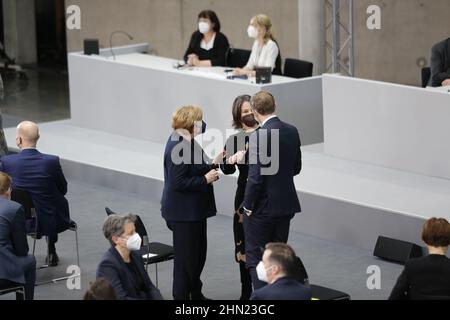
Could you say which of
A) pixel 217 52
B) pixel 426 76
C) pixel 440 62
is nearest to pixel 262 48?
pixel 217 52

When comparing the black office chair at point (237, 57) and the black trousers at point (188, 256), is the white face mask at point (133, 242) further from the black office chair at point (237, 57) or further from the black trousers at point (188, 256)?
the black office chair at point (237, 57)

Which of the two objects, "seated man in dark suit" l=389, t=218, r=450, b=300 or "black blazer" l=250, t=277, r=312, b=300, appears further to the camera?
"seated man in dark suit" l=389, t=218, r=450, b=300

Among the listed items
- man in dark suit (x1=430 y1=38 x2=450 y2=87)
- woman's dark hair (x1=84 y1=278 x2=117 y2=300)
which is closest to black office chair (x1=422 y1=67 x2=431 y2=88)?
man in dark suit (x1=430 y1=38 x2=450 y2=87)

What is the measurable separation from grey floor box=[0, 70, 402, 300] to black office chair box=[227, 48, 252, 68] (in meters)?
2.11

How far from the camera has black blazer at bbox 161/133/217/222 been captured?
711 cm

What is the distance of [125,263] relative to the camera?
6.17m

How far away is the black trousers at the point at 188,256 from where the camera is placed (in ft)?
23.8

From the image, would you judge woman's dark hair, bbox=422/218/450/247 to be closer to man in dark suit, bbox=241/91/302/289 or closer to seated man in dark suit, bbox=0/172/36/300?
man in dark suit, bbox=241/91/302/289

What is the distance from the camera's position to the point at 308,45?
41.0ft

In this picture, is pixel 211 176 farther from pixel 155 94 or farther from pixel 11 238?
pixel 155 94

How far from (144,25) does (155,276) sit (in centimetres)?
936

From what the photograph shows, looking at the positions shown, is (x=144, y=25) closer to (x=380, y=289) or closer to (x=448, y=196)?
(x=448, y=196)

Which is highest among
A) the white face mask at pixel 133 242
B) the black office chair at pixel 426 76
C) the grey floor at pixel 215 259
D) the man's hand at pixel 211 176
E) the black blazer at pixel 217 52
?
the black blazer at pixel 217 52

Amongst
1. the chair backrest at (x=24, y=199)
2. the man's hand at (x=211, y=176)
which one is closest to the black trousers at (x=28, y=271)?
the chair backrest at (x=24, y=199)
